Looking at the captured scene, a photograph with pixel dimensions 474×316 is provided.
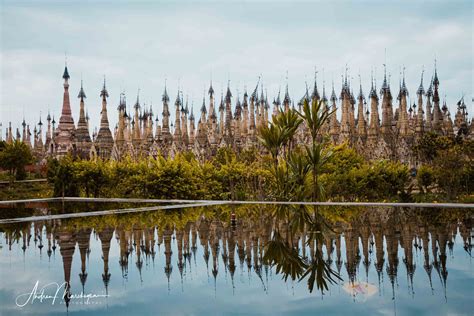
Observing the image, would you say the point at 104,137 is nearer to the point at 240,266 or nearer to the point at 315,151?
the point at 315,151

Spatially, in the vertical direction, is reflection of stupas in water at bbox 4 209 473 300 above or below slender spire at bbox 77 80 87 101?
below

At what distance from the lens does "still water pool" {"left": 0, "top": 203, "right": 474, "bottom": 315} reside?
19.9 feet

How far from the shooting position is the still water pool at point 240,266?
19.9 ft

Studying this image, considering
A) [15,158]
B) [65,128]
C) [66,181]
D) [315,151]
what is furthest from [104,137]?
[315,151]

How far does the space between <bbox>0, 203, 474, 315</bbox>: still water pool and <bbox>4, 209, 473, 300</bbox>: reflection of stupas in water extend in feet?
0.08

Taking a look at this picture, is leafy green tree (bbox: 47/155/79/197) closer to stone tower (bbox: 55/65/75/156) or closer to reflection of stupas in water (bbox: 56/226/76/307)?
reflection of stupas in water (bbox: 56/226/76/307)

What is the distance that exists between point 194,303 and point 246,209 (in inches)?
401

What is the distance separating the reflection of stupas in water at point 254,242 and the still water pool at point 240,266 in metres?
0.02

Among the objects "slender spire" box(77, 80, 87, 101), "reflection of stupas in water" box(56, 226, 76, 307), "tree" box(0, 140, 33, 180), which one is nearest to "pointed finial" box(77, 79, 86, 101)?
"slender spire" box(77, 80, 87, 101)

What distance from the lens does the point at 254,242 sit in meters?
10.0

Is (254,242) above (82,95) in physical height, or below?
below

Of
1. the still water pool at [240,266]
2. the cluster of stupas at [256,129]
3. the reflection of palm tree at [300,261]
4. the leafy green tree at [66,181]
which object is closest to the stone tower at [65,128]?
the cluster of stupas at [256,129]

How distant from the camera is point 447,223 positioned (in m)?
12.1

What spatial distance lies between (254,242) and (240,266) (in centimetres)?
205
